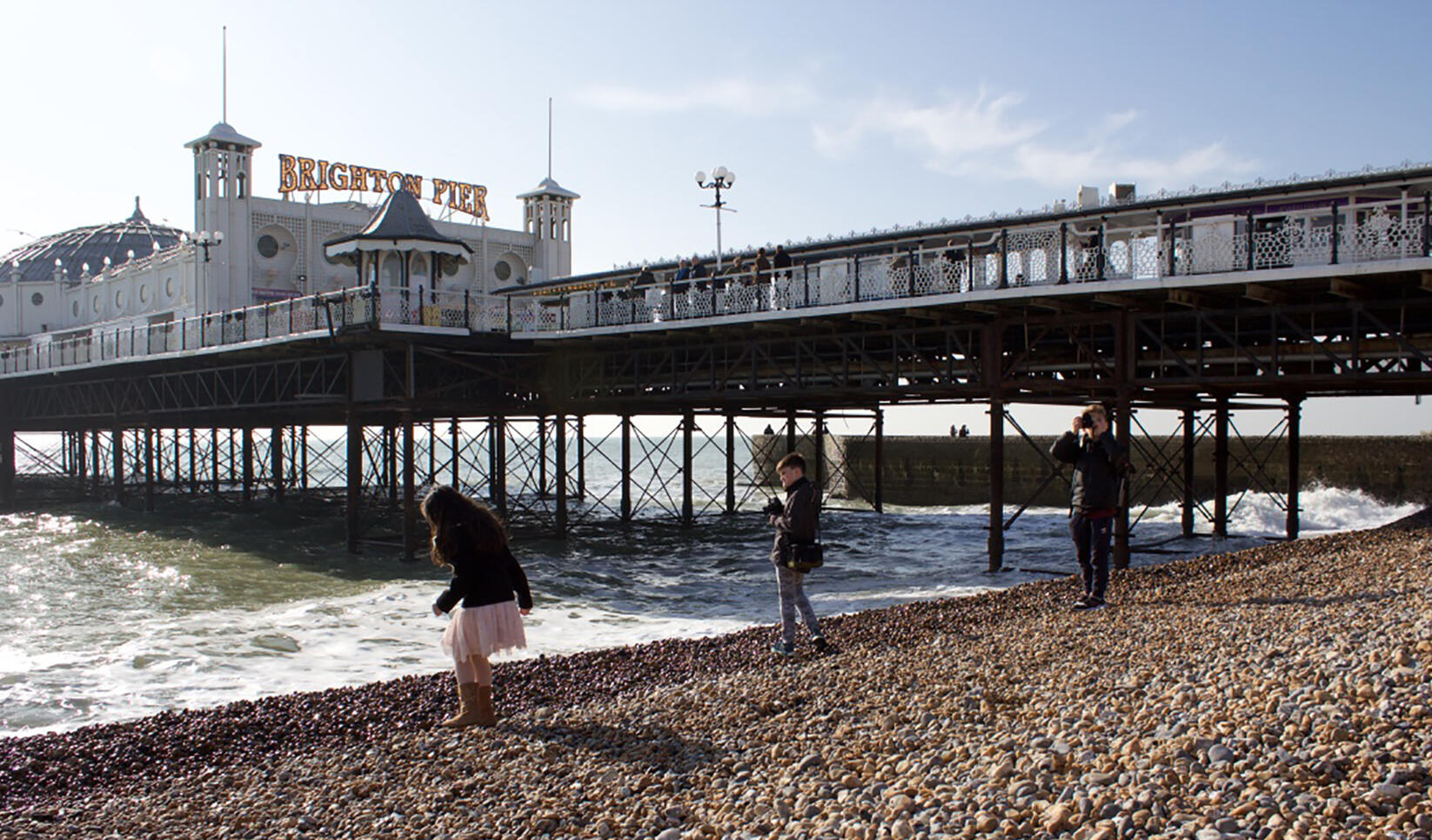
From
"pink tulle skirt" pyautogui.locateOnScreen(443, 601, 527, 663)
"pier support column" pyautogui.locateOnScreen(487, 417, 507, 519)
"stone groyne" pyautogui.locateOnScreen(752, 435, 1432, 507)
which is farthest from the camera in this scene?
"stone groyne" pyautogui.locateOnScreen(752, 435, 1432, 507)

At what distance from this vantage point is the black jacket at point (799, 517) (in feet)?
30.9

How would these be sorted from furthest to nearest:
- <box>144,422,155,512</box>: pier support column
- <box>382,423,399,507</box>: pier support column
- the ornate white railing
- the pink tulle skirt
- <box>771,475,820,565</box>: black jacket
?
<box>144,422,155,512</box>: pier support column → <box>382,423,399,507</box>: pier support column → the ornate white railing → <box>771,475,820,565</box>: black jacket → the pink tulle skirt

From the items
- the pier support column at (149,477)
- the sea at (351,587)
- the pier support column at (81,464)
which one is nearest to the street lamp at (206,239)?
the pier support column at (149,477)

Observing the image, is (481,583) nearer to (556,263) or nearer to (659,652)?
(659,652)

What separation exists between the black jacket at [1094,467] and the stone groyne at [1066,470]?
845 inches

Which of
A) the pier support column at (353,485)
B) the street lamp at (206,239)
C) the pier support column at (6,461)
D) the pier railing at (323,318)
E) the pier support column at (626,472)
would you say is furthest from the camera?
the pier support column at (6,461)

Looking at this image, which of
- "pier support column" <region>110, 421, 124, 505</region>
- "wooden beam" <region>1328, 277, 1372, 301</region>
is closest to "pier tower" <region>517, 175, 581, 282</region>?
"pier support column" <region>110, 421, 124, 505</region>

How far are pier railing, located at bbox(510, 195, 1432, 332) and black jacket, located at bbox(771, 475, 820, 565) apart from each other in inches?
374

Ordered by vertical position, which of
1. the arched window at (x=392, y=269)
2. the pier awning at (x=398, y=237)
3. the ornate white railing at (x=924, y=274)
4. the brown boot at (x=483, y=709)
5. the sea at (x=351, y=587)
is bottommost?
the sea at (x=351, y=587)

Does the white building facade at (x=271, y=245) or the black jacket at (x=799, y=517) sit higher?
the white building facade at (x=271, y=245)

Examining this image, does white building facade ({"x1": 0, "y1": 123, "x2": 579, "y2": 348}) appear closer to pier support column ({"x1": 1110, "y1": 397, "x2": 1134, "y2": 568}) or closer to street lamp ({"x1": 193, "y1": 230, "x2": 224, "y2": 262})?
street lamp ({"x1": 193, "y1": 230, "x2": 224, "y2": 262})

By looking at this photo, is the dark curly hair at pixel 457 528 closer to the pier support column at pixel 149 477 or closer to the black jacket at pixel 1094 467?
the black jacket at pixel 1094 467

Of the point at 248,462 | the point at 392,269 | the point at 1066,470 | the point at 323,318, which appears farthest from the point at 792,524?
the point at 248,462

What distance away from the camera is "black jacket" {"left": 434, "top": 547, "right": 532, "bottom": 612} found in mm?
7852
